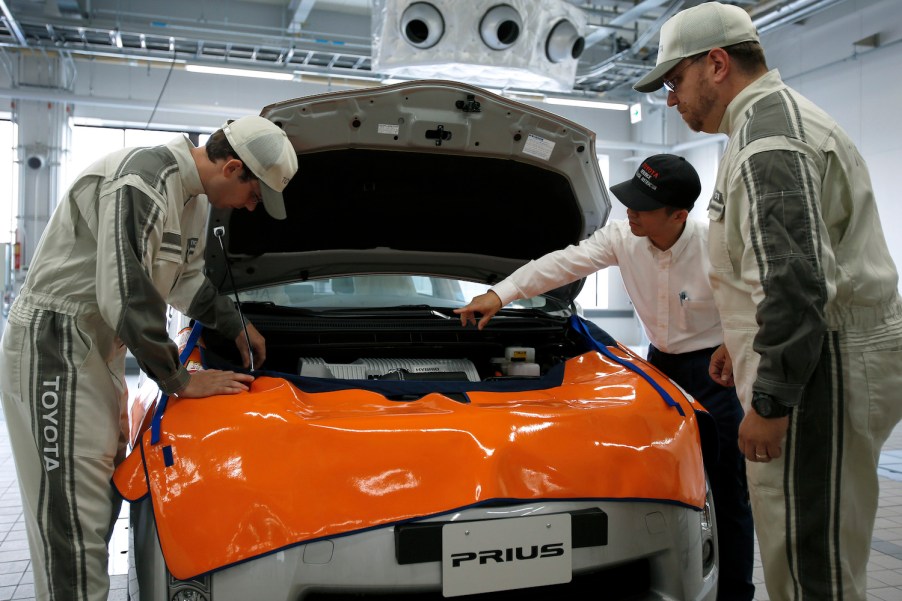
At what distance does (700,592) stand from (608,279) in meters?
11.5

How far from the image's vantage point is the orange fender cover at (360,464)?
163 centimetres

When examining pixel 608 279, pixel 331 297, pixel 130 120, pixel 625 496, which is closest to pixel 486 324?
pixel 331 297

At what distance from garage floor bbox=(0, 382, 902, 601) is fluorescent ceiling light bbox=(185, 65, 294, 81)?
6171 mm

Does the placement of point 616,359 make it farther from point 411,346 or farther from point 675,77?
point 675,77

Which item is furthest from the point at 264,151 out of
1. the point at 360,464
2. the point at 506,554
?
the point at 506,554

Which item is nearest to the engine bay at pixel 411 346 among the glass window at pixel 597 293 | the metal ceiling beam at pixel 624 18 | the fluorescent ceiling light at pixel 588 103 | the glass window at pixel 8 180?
the metal ceiling beam at pixel 624 18

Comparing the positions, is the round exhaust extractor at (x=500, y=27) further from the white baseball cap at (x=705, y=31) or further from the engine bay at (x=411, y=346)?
the white baseball cap at (x=705, y=31)

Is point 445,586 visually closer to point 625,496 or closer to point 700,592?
point 625,496

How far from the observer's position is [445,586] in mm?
1671

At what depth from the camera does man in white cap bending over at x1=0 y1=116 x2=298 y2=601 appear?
1.82 metres

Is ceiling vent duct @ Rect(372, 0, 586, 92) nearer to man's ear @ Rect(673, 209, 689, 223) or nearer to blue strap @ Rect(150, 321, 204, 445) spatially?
man's ear @ Rect(673, 209, 689, 223)

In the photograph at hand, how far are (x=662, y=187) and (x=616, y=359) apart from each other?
63 cm

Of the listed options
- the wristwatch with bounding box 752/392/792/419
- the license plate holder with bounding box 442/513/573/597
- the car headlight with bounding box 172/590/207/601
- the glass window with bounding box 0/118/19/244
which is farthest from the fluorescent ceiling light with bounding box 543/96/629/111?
the car headlight with bounding box 172/590/207/601

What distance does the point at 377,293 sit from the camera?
310cm
